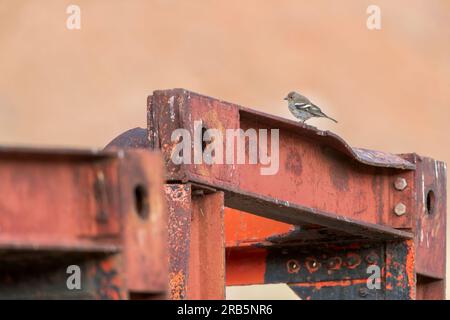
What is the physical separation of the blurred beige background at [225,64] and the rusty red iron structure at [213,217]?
59.6 feet

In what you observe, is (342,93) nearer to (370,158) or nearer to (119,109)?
(119,109)

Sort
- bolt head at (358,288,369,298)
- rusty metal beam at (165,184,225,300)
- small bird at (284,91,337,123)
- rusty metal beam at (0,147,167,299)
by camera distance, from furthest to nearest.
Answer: small bird at (284,91,337,123)
bolt head at (358,288,369,298)
rusty metal beam at (165,184,225,300)
rusty metal beam at (0,147,167,299)

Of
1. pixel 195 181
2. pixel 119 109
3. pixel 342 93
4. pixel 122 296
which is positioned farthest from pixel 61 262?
pixel 342 93

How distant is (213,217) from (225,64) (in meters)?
26.1

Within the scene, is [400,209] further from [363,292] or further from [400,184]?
[363,292]

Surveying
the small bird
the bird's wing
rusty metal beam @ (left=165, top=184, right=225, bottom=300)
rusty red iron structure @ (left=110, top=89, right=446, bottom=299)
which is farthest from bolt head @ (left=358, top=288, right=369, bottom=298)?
the bird's wing

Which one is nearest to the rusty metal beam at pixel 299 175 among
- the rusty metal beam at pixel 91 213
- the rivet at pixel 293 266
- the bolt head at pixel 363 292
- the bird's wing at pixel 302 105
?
the bolt head at pixel 363 292

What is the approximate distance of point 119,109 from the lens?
30516mm

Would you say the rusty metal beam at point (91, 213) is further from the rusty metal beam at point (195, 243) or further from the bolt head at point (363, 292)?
the bolt head at point (363, 292)

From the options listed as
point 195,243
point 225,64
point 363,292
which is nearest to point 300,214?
point 363,292

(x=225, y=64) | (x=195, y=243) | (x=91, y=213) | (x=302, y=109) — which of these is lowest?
(x=91, y=213)

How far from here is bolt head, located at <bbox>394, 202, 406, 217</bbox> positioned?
9.83 meters

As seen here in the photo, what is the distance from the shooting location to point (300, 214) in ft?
29.6

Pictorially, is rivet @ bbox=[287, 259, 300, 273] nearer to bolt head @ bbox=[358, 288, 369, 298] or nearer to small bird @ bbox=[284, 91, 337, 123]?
bolt head @ bbox=[358, 288, 369, 298]
